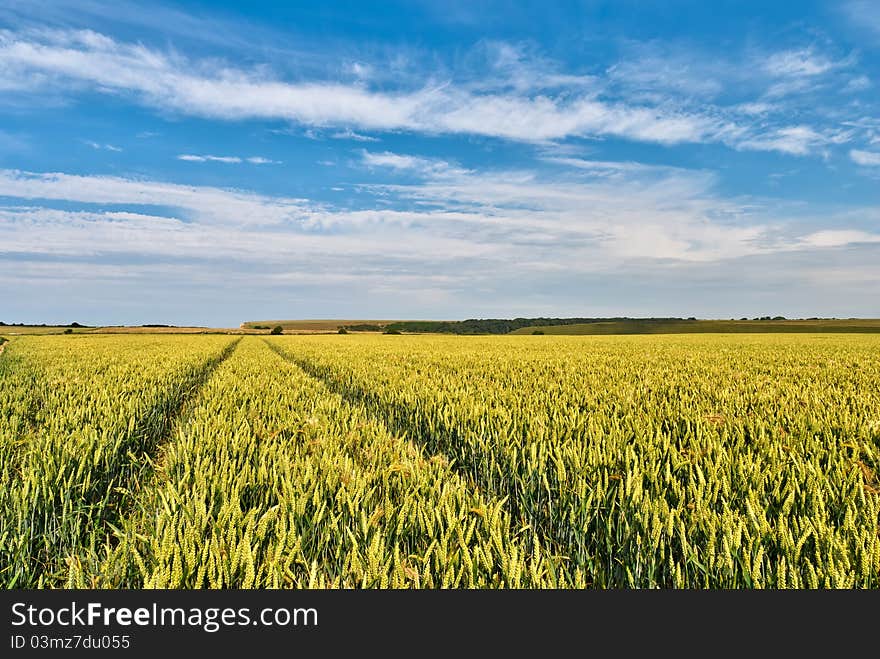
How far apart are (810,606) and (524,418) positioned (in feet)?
11.2

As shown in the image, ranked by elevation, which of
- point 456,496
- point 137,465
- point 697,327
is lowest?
point 137,465

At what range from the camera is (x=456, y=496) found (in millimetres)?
3186

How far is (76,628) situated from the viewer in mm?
Result: 1910

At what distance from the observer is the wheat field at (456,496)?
2363 mm

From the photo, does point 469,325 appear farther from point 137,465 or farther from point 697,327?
point 137,465

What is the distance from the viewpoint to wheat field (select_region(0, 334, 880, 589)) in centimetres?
236

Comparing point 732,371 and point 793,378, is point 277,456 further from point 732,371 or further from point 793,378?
point 732,371

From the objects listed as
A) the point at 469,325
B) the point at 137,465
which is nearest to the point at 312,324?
the point at 469,325

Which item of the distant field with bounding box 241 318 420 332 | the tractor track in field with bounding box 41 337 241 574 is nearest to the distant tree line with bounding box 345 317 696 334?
the distant field with bounding box 241 318 420 332

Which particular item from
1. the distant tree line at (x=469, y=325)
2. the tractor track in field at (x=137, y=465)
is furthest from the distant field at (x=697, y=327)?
the tractor track in field at (x=137, y=465)

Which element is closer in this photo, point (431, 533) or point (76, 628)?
point (76, 628)

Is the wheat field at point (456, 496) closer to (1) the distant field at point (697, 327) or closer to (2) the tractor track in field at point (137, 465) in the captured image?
(2) the tractor track in field at point (137, 465)

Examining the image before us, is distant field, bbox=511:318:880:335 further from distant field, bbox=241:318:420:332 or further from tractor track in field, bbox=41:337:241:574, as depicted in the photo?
tractor track in field, bbox=41:337:241:574

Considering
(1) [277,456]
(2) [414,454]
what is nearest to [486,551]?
(1) [277,456]
